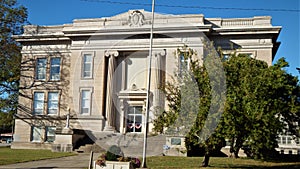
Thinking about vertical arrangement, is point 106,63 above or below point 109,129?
above

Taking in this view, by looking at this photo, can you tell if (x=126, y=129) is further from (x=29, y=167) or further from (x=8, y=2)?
(x=29, y=167)

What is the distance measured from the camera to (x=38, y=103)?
1580 inches

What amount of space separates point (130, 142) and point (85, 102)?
8901 mm

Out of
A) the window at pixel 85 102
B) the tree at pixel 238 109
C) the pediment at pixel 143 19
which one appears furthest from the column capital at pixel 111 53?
the tree at pixel 238 109

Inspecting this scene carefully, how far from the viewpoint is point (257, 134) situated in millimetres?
17234

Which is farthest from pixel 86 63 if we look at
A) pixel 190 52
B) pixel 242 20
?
pixel 190 52

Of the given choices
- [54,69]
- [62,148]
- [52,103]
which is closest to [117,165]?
[62,148]

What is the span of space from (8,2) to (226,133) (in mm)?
20997

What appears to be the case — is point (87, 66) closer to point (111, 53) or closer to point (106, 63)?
point (106, 63)

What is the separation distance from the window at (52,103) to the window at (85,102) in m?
3.25

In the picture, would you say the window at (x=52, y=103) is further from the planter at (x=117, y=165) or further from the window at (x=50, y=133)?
the planter at (x=117, y=165)

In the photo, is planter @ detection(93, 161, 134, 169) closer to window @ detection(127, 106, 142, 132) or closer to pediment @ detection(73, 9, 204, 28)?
window @ detection(127, 106, 142, 132)

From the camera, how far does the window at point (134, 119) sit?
37.2m

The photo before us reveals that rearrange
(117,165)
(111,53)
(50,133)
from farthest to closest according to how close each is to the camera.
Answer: (50,133) < (111,53) < (117,165)
